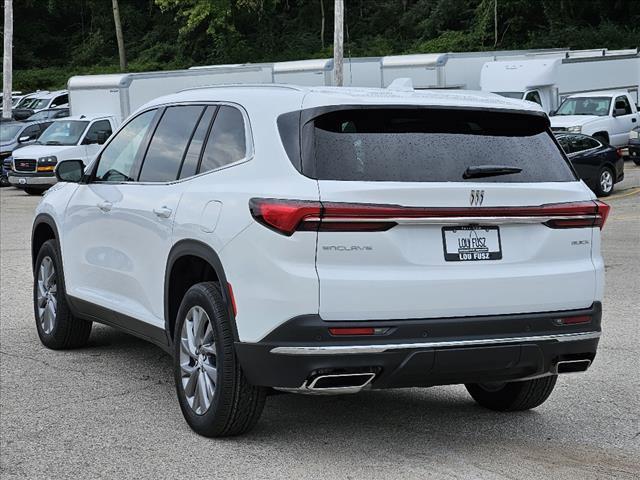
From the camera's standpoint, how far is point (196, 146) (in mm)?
6711

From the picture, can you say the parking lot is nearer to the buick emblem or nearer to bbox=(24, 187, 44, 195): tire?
the buick emblem

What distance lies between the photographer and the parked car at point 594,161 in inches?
915

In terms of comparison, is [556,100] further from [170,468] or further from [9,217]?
[170,468]

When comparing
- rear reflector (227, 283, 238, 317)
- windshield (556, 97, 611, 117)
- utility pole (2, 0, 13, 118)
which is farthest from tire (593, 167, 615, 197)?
utility pole (2, 0, 13, 118)

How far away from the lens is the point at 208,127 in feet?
21.9

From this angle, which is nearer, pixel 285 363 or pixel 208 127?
pixel 285 363

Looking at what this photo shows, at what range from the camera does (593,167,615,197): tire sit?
2345cm

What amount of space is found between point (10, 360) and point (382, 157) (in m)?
Result: 3.85

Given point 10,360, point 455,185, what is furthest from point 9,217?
point 455,185

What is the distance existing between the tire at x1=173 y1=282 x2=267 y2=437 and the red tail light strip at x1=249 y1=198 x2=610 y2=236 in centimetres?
65

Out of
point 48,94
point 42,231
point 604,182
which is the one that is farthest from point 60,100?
point 42,231

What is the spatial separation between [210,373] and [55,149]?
22368 mm

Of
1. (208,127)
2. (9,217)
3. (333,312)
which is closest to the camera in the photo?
(333,312)

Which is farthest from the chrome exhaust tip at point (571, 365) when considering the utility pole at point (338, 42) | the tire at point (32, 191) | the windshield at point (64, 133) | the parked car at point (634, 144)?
the utility pole at point (338, 42)
